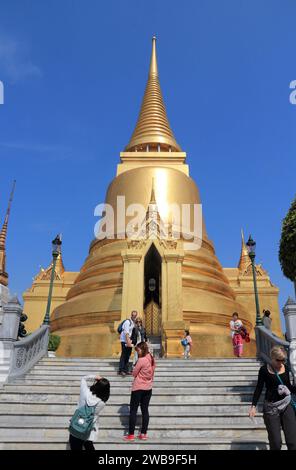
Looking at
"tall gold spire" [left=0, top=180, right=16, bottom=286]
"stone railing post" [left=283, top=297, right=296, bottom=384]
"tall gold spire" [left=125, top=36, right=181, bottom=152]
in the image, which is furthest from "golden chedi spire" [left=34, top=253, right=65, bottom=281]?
"stone railing post" [left=283, top=297, right=296, bottom=384]

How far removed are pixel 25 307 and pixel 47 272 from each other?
336 centimetres

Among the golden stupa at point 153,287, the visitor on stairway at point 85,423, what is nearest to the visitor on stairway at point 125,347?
the golden stupa at point 153,287

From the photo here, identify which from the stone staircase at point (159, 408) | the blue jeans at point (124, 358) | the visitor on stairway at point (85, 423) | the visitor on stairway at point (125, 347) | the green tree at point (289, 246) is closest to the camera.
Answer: the visitor on stairway at point (85, 423)

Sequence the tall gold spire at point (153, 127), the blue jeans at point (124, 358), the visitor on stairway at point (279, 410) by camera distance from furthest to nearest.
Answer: the tall gold spire at point (153, 127) < the blue jeans at point (124, 358) < the visitor on stairway at point (279, 410)

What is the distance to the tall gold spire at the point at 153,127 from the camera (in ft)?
94.5

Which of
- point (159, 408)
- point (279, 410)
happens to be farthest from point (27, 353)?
point (279, 410)

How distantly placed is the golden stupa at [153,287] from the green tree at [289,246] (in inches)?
200

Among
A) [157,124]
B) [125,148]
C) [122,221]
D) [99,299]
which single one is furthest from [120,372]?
[157,124]

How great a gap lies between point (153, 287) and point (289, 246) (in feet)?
29.5

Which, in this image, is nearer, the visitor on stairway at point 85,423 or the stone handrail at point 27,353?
the visitor on stairway at point 85,423

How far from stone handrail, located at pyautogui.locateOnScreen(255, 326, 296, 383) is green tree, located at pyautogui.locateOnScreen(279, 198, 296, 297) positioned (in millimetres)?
1743

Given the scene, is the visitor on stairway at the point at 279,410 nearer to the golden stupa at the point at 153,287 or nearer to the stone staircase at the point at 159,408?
the stone staircase at the point at 159,408

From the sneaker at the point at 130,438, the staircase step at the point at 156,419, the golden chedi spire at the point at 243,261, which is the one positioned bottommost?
the sneaker at the point at 130,438

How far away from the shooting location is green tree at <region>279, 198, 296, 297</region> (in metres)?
9.84
